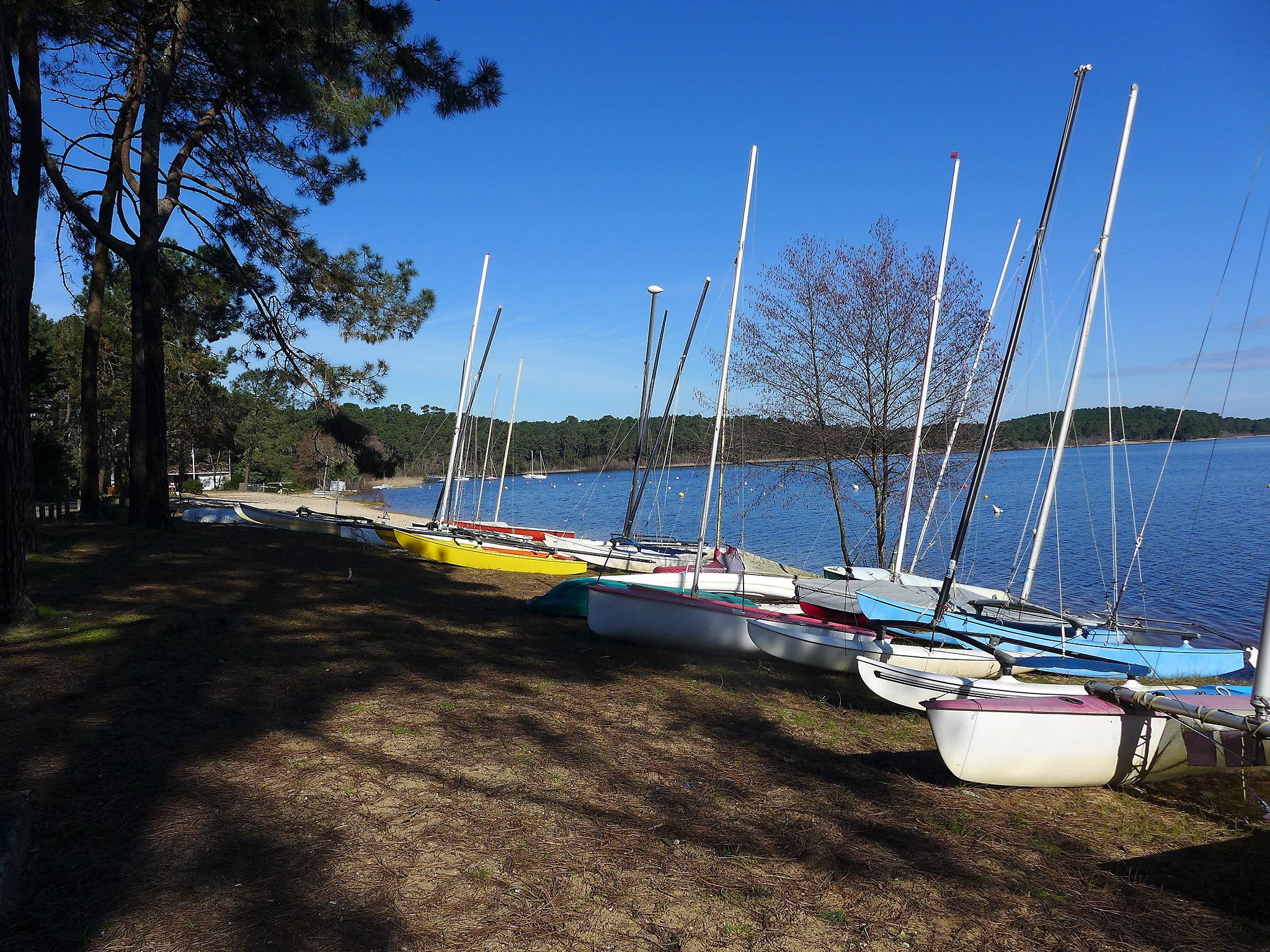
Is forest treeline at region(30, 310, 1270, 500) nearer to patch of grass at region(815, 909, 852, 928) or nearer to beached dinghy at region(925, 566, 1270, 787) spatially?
beached dinghy at region(925, 566, 1270, 787)

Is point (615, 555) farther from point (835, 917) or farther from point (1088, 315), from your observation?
point (835, 917)

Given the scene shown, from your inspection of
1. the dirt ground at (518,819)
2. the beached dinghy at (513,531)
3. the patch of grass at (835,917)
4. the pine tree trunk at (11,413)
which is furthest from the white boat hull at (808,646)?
the beached dinghy at (513,531)

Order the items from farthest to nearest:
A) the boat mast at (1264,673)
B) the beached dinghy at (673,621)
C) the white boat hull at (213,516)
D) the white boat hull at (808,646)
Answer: the white boat hull at (213,516)
the beached dinghy at (673,621)
the white boat hull at (808,646)
the boat mast at (1264,673)

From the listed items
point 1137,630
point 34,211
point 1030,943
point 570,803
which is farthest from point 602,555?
point 1030,943

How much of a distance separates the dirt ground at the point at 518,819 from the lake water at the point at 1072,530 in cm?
802

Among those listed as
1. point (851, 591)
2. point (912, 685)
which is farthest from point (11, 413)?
point (851, 591)

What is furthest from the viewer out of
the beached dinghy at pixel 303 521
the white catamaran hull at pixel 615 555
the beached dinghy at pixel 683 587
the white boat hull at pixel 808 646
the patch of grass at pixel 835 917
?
the beached dinghy at pixel 303 521

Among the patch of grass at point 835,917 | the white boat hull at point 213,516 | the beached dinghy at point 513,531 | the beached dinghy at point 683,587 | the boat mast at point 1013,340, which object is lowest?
the white boat hull at point 213,516

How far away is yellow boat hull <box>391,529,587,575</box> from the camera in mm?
16484

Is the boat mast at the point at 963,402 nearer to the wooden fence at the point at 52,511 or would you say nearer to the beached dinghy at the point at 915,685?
the beached dinghy at the point at 915,685

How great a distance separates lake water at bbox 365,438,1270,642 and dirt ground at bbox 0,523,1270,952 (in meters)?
8.02

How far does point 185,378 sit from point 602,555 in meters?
22.3

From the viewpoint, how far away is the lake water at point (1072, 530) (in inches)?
691

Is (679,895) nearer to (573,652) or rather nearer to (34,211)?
(573,652)
